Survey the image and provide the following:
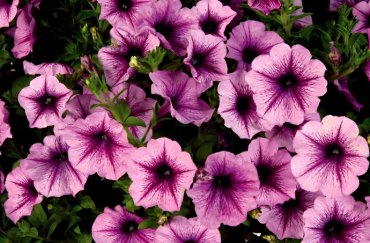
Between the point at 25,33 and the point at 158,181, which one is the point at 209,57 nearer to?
the point at 158,181

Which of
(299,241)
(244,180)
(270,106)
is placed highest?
(270,106)

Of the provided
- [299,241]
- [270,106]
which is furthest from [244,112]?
[299,241]

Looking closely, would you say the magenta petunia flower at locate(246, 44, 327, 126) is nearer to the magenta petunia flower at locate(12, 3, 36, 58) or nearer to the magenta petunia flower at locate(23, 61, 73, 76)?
the magenta petunia flower at locate(23, 61, 73, 76)

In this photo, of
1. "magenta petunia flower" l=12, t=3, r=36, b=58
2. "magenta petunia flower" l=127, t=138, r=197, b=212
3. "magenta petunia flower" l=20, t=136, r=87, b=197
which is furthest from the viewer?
"magenta petunia flower" l=12, t=3, r=36, b=58

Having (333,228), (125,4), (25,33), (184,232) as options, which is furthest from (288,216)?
(25,33)

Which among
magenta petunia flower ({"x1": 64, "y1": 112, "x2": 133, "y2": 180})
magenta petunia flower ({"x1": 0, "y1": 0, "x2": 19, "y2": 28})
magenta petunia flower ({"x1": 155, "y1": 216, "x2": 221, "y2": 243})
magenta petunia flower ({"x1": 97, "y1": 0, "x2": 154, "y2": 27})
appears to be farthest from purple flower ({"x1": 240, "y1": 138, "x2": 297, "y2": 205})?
magenta petunia flower ({"x1": 0, "y1": 0, "x2": 19, "y2": 28})

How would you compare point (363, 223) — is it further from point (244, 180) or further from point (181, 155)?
point (181, 155)
